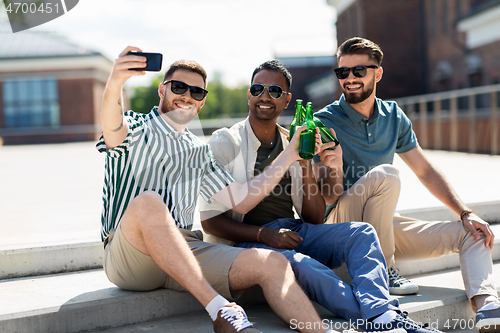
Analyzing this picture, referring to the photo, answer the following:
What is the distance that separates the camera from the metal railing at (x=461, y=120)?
11.3m

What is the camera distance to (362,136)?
325cm

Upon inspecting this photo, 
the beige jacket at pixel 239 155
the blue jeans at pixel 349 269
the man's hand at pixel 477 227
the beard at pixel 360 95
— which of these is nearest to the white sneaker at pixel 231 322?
the blue jeans at pixel 349 269

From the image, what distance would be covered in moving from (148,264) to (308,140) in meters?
1.13

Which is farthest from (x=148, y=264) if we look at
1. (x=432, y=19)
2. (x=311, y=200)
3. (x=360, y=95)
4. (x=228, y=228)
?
(x=432, y=19)

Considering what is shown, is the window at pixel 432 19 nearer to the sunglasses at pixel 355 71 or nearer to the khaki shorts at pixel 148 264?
the sunglasses at pixel 355 71

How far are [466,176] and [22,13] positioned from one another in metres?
5.81

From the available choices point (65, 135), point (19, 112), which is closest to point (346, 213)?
point (65, 135)

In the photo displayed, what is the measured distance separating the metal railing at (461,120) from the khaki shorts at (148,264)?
10.2m

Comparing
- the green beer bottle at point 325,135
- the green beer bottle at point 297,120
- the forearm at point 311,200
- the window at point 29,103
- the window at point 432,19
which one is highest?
the window at point 432,19

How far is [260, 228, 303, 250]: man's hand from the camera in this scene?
2645 mm

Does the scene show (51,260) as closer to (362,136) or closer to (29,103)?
(362,136)

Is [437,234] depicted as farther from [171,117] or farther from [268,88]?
[171,117]

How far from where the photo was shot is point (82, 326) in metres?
2.41

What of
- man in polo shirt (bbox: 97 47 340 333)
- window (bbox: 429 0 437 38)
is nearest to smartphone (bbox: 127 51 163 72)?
man in polo shirt (bbox: 97 47 340 333)
